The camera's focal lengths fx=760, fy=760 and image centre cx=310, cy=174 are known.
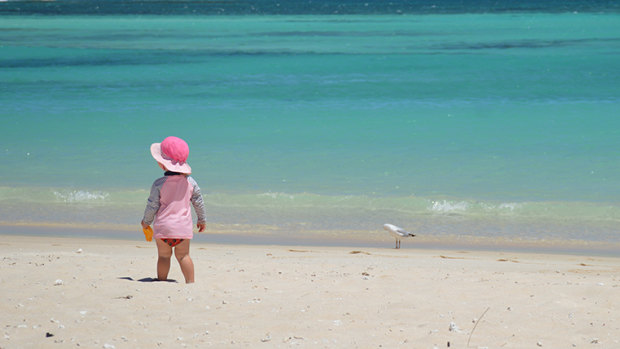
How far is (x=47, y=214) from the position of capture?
A: 33.4ft

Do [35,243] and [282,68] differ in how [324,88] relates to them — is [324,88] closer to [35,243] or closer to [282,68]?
[282,68]

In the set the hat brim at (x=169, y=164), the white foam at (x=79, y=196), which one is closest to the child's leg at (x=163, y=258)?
the hat brim at (x=169, y=164)

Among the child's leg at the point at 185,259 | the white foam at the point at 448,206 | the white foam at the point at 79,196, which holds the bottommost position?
the child's leg at the point at 185,259

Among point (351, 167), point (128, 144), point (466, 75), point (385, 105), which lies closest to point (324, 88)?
point (385, 105)

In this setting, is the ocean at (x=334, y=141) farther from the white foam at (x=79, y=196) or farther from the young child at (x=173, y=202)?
the young child at (x=173, y=202)

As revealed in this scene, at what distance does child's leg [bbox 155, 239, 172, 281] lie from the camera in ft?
18.1

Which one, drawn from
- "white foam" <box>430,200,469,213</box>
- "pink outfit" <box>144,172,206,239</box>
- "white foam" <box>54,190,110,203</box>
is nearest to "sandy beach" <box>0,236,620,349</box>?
"pink outfit" <box>144,172,206,239</box>

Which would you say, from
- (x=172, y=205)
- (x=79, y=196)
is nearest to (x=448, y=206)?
(x=79, y=196)

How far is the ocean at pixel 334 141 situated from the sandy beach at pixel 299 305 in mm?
2644

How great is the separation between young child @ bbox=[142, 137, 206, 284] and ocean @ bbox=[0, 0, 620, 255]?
11.0 ft

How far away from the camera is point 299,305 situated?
4988 millimetres

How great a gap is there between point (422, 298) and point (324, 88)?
18.2 metres

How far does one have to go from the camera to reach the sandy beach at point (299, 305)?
436cm

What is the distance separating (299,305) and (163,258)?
1.19 metres
